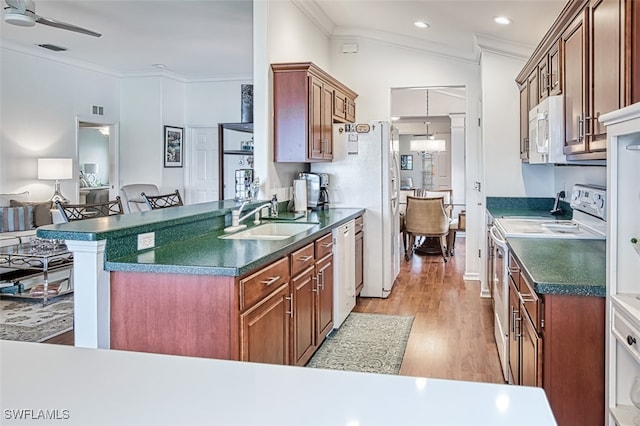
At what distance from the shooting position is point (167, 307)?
2.32 meters

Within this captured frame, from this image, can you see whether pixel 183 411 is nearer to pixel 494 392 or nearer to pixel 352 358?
pixel 494 392

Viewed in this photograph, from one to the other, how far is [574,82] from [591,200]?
0.90 m

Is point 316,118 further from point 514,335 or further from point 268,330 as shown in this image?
point 514,335

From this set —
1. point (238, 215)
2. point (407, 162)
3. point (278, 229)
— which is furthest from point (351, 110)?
point (407, 162)

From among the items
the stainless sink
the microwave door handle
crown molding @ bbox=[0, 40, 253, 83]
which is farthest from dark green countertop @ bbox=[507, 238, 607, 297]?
crown molding @ bbox=[0, 40, 253, 83]

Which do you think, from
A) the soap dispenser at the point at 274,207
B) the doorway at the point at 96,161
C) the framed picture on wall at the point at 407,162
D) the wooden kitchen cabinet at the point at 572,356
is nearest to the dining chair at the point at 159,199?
the doorway at the point at 96,161

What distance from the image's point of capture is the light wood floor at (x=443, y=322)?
352cm

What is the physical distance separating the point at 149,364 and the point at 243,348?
4.12 feet

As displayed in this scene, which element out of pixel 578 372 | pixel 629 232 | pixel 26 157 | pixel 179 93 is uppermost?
pixel 179 93

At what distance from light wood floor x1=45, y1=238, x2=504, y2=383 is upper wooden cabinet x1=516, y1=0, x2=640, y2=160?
151cm

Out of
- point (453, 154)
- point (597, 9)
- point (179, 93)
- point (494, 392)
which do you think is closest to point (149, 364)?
point (494, 392)

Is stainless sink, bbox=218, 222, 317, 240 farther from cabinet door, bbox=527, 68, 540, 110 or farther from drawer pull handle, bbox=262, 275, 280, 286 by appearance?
cabinet door, bbox=527, 68, 540, 110

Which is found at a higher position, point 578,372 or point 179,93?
point 179,93

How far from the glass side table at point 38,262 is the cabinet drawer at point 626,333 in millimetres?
4470
